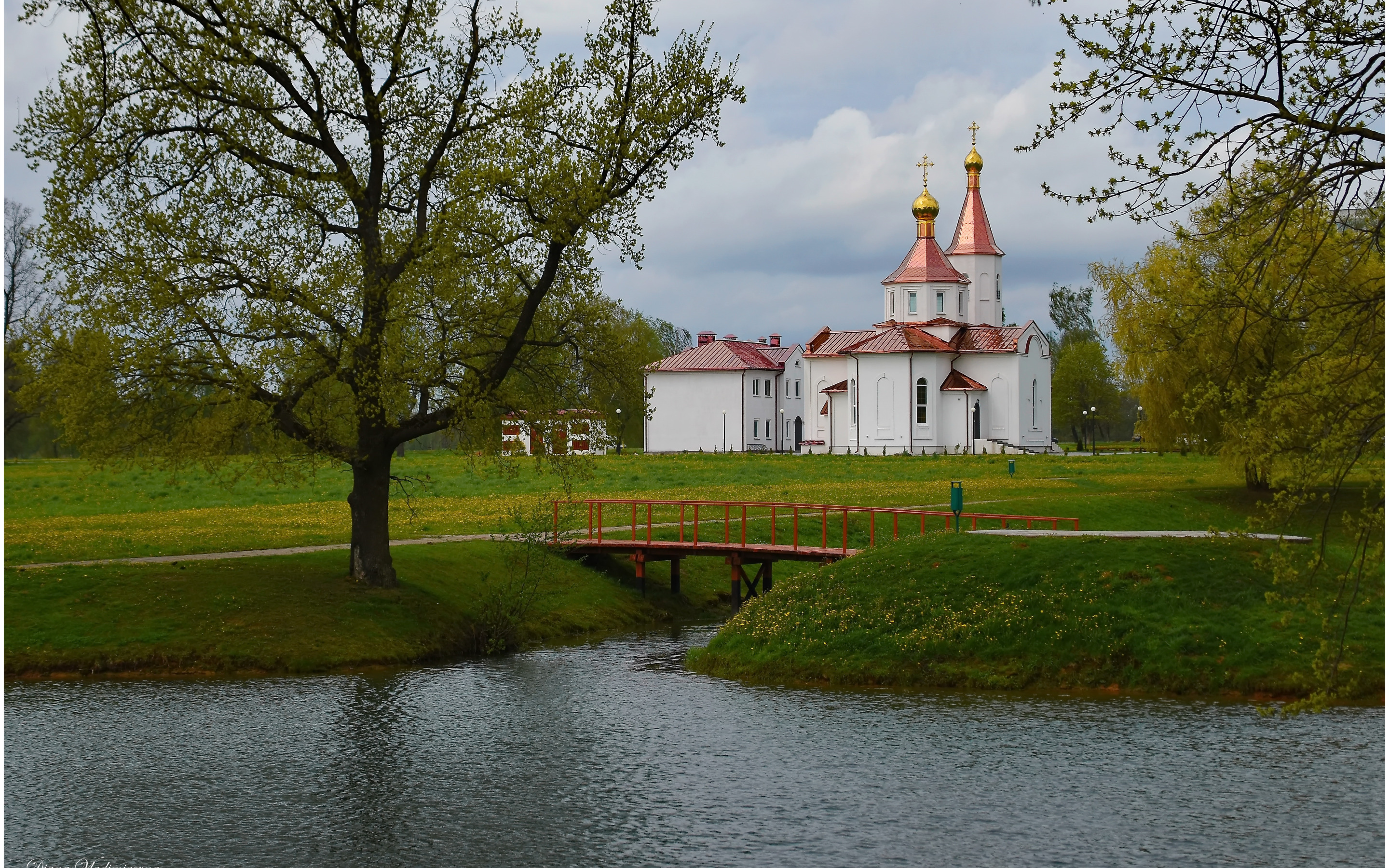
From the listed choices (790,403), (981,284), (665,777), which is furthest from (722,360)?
(665,777)

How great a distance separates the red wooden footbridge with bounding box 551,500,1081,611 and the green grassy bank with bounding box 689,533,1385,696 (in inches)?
80.7

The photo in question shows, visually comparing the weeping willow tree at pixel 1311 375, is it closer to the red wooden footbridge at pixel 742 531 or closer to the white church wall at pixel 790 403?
the red wooden footbridge at pixel 742 531

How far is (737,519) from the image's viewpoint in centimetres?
3847

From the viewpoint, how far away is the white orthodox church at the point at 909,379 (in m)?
77.6

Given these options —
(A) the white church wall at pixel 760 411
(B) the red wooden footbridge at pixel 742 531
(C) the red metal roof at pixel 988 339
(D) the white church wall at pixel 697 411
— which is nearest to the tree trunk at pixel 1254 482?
(B) the red wooden footbridge at pixel 742 531

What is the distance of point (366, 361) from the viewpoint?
22.5m

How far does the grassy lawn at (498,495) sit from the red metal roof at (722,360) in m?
19.1

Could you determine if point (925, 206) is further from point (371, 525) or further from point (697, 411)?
point (371, 525)

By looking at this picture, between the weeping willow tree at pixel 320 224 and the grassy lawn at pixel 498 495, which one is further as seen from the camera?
the grassy lawn at pixel 498 495

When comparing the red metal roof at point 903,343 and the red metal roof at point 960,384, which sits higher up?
the red metal roof at point 903,343

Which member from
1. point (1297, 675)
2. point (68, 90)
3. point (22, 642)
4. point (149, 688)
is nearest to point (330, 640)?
point (149, 688)

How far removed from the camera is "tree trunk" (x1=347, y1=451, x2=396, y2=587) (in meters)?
25.0

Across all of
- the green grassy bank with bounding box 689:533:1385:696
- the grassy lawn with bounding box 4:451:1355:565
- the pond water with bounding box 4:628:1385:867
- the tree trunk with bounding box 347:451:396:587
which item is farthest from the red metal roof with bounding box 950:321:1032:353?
the pond water with bounding box 4:628:1385:867

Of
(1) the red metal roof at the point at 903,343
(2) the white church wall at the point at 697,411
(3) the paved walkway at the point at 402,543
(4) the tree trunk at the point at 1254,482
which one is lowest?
(3) the paved walkway at the point at 402,543
